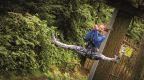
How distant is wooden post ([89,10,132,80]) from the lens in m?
10.6

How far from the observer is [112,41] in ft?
34.8

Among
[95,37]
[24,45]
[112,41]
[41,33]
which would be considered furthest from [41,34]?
[95,37]

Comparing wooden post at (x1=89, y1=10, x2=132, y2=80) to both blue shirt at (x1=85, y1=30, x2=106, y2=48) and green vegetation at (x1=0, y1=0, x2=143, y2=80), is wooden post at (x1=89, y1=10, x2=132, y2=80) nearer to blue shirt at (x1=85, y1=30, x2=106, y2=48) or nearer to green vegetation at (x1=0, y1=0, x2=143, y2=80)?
blue shirt at (x1=85, y1=30, x2=106, y2=48)

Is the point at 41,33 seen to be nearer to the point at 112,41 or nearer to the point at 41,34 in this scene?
the point at 41,34

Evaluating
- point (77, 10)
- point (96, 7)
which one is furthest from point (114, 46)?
point (96, 7)

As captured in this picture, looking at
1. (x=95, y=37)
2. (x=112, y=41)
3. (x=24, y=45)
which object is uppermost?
(x=95, y=37)

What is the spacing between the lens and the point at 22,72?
12344mm

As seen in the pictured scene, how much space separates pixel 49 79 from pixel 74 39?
3637 mm

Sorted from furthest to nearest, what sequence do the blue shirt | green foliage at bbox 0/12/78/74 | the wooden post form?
green foliage at bbox 0/12/78/74 → the wooden post → the blue shirt

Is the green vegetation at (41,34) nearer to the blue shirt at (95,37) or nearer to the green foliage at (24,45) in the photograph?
the green foliage at (24,45)

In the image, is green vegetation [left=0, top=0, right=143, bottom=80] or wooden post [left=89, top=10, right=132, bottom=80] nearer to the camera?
wooden post [left=89, top=10, right=132, bottom=80]

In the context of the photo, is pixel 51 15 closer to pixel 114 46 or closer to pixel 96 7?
pixel 96 7

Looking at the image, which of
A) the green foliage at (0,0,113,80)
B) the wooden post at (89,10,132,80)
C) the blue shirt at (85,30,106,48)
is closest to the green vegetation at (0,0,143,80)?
the green foliage at (0,0,113,80)

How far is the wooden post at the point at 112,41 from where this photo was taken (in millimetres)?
10586
